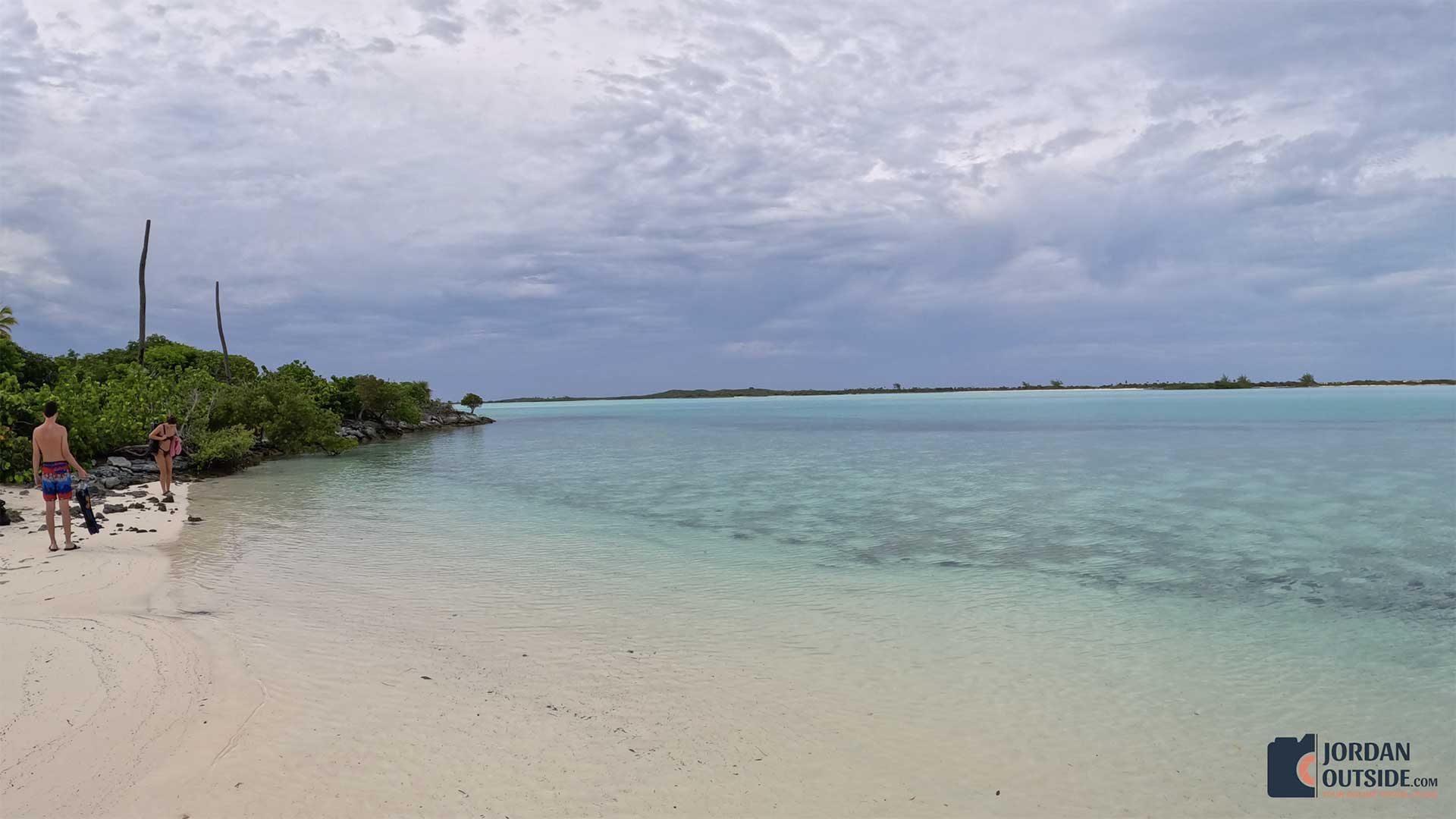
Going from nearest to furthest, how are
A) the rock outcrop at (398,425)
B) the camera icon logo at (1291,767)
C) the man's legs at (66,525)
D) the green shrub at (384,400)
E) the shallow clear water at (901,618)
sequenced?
the camera icon logo at (1291,767)
the shallow clear water at (901,618)
the man's legs at (66,525)
the rock outcrop at (398,425)
the green shrub at (384,400)

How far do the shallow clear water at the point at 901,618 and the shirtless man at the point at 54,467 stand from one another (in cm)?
157

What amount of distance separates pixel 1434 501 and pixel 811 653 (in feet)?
49.9

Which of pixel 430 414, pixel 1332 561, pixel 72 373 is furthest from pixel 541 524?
pixel 430 414

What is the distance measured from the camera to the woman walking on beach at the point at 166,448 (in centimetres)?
1582

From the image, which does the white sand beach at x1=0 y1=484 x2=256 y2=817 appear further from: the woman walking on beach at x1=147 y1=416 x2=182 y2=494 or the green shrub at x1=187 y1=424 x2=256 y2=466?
the green shrub at x1=187 y1=424 x2=256 y2=466

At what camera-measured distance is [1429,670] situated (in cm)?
595

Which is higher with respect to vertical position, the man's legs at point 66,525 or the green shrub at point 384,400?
the green shrub at point 384,400

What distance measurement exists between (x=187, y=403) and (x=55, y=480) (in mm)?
16372

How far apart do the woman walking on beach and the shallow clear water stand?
3.58 feet

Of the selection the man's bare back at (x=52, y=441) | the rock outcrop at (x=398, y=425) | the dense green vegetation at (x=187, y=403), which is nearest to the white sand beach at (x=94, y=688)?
the man's bare back at (x=52, y=441)

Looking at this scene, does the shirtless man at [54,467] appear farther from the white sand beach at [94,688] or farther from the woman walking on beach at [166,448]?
the woman walking on beach at [166,448]

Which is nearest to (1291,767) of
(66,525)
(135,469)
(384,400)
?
(66,525)

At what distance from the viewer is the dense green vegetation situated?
17.0 m

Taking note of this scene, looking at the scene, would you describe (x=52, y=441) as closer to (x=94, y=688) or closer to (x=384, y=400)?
(x=94, y=688)
